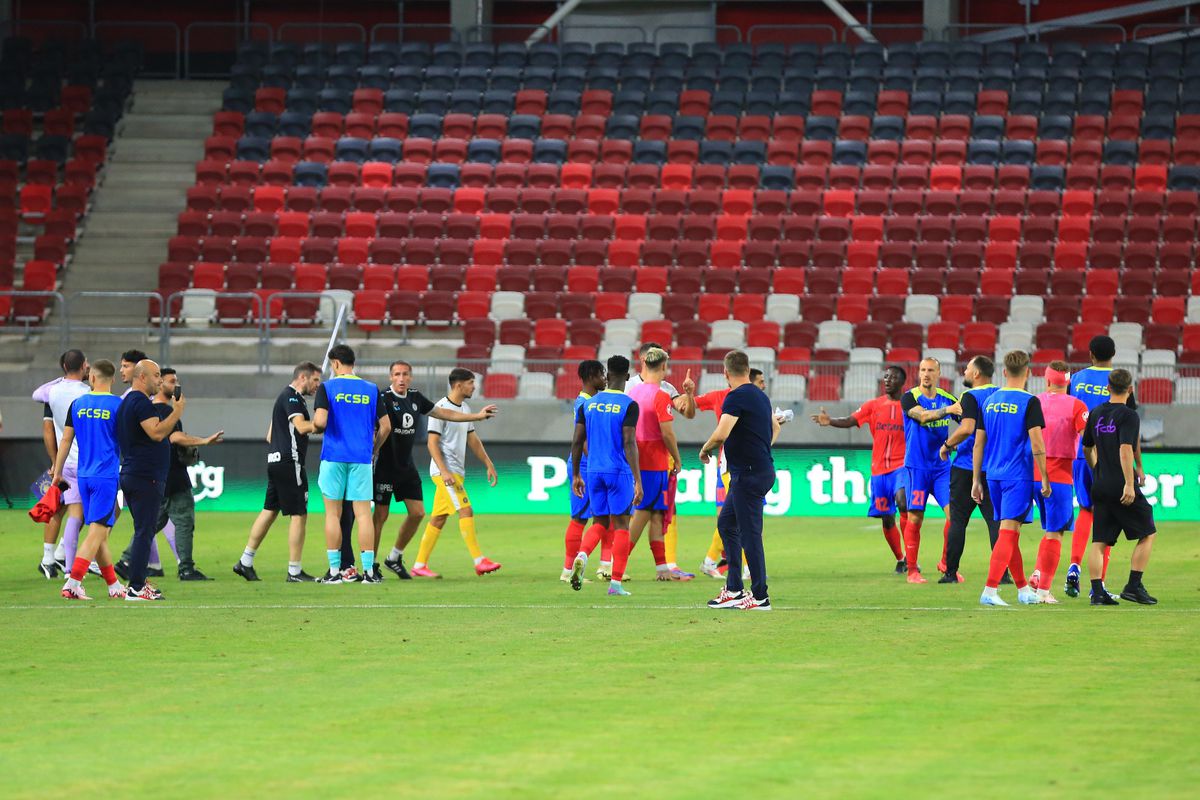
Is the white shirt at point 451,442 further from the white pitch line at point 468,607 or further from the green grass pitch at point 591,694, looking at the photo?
the white pitch line at point 468,607

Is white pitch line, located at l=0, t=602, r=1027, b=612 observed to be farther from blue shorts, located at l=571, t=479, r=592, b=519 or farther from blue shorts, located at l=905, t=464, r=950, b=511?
blue shorts, located at l=905, t=464, r=950, b=511

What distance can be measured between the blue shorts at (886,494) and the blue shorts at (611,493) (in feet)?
11.7

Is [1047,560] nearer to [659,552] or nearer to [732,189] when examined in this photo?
[659,552]

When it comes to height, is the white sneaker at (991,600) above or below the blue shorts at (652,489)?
below

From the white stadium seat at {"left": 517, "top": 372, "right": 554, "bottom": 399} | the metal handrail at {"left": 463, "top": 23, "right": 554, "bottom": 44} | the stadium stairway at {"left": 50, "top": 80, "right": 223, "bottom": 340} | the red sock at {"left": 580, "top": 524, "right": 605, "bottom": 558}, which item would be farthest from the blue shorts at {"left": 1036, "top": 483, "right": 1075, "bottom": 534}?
the metal handrail at {"left": 463, "top": 23, "right": 554, "bottom": 44}

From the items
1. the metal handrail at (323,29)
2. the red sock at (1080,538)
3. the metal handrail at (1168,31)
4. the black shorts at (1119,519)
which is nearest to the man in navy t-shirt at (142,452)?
the black shorts at (1119,519)

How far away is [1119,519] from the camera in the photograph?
508 inches

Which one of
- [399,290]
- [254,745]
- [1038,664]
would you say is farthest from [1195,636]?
[399,290]

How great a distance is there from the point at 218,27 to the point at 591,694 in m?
36.8

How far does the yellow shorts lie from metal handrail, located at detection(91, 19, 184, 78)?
26245 millimetres

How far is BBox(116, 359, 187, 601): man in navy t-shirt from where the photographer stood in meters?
13.0

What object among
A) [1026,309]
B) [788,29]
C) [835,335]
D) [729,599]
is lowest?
[729,599]

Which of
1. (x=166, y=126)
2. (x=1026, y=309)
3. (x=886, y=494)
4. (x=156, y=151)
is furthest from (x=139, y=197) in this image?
(x=886, y=494)

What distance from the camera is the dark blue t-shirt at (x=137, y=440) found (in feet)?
42.8
